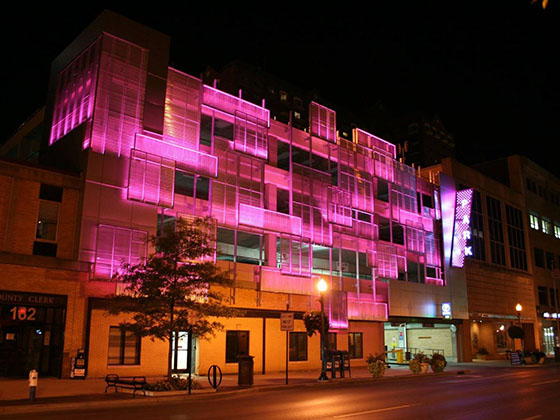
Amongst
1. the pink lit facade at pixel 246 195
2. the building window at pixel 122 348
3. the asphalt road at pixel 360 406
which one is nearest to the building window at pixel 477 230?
the pink lit facade at pixel 246 195

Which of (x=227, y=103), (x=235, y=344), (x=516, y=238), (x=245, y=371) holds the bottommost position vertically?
(x=245, y=371)

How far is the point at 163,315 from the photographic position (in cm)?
2028

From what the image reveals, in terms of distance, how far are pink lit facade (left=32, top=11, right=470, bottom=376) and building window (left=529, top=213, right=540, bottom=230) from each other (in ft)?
77.1

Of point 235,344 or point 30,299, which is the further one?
point 235,344

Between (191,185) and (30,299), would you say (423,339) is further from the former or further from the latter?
(30,299)

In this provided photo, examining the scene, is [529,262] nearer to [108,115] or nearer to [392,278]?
[392,278]

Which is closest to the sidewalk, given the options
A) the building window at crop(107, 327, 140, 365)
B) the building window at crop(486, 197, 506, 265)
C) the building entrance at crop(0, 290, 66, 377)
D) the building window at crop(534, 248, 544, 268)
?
the building entrance at crop(0, 290, 66, 377)

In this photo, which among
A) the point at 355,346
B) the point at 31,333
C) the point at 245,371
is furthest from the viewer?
the point at 355,346

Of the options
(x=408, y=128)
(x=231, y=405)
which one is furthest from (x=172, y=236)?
(x=408, y=128)

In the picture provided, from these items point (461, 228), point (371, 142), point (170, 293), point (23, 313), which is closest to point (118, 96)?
point (23, 313)

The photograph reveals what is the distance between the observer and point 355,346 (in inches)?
1479

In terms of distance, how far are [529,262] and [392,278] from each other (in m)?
27.9

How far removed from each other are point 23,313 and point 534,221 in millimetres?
57504

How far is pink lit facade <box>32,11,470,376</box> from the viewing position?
26312mm
